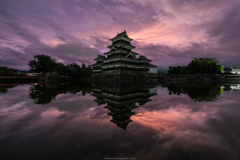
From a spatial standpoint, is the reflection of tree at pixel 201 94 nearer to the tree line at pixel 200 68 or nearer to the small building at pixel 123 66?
the small building at pixel 123 66

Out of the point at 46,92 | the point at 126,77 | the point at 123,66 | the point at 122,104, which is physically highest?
the point at 123,66

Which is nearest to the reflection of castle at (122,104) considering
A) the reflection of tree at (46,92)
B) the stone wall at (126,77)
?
the reflection of tree at (46,92)

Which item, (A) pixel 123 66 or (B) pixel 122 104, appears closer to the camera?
(B) pixel 122 104

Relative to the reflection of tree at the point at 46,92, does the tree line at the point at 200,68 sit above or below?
above

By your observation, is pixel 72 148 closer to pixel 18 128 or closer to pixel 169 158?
pixel 169 158

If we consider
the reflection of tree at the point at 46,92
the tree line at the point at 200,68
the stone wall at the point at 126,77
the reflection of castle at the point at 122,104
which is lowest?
the reflection of tree at the point at 46,92

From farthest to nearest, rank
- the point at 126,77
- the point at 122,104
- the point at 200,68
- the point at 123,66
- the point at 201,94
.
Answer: the point at 200,68
the point at 123,66
the point at 126,77
the point at 201,94
the point at 122,104

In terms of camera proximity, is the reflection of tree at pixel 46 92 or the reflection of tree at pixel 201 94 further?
the reflection of tree at pixel 201 94

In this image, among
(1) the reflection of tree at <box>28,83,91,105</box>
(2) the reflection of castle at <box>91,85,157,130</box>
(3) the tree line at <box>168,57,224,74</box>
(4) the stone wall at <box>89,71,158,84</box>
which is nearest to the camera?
(2) the reflection of castle at <box>91,85,157,130</box>

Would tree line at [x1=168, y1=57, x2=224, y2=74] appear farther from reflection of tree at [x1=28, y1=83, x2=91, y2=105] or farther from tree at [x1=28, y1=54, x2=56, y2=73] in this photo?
tree at [x1=28, y1=54, x2=56, y2=73]

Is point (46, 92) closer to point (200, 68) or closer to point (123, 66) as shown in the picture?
point (123, 66)

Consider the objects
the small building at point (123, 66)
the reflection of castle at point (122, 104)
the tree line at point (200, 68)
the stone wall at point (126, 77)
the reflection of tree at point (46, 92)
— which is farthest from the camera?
the tree line at point (200, 68)

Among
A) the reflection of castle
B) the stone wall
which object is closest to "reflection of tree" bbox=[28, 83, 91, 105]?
the reflection of castle

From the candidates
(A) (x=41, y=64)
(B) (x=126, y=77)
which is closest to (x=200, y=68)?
(B) (x=126, y=77)
